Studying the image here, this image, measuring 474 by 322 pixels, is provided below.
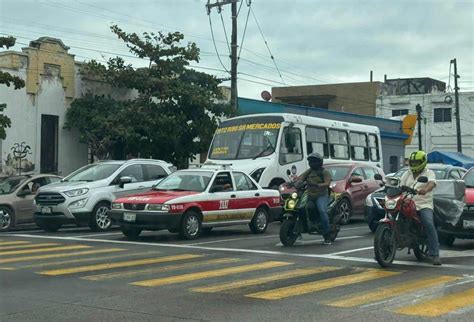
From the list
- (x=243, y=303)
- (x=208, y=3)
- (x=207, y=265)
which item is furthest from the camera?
(x=208, y=3)

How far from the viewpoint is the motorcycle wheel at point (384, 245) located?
970 centimetres

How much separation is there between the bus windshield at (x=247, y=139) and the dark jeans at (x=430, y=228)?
9992 mm

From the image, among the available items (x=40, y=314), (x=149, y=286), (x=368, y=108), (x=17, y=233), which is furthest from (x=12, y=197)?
(x=368, y=108)

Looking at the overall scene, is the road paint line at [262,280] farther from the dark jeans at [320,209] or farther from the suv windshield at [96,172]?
the suv windshield at [96,172]

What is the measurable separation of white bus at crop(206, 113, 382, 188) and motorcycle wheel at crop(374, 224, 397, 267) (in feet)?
30.2

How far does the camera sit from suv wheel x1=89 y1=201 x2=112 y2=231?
53.2 ft

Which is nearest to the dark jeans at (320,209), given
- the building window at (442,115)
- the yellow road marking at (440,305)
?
the yellow road marking at (440,305)

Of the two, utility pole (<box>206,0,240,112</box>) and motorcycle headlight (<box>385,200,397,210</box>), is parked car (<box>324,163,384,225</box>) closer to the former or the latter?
motorcycle headlight (<box>385,200,397,210</box>)

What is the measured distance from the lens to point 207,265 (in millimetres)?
10211

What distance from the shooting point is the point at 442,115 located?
5316 cm

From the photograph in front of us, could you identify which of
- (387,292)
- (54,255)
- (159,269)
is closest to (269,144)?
(54,255)

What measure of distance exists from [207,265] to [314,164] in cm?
363

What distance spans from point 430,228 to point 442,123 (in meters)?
45.4

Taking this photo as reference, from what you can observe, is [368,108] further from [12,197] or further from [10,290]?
[10,290]
